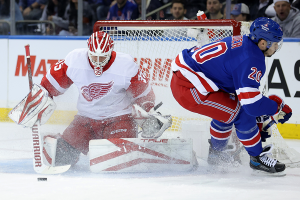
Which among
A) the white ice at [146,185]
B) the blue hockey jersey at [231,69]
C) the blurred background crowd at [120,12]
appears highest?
the blurred background crowd at [120,12]

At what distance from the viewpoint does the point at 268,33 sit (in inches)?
87.5

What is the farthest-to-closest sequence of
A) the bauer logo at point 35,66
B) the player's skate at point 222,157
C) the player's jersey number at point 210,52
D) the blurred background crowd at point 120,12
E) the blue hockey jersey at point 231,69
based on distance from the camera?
1. the bauer logo at point 35,66
2. the blurred background crowd at point 120,12
3. the player's skate at point 222,157
4. the player's jersey number at point 210,52
5. the blue hockey jersey at point 231,69

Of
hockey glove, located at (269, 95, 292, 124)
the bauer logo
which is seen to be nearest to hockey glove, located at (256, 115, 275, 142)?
hockey glove, located at (269, 95, 292, 124)

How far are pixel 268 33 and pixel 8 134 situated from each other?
8.51ft

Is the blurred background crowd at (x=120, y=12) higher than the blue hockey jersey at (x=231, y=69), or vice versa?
the blurred background crowd at (x=120, y=12)

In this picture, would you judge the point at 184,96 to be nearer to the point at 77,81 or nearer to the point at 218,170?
the point at 218,170

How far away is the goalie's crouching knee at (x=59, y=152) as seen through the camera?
8.50 ft

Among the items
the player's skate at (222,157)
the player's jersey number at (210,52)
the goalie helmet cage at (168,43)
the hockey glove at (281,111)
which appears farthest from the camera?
the goalie helmet cage at (168,43)

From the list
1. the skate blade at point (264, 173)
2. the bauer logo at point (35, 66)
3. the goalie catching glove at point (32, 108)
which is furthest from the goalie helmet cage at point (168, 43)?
the bauer logo at point (35, 66)

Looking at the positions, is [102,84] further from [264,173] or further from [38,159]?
[264,173]

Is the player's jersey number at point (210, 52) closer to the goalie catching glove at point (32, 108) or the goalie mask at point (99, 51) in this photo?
the goalie mask at point (99, 51)

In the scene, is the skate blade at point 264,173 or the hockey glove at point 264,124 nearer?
the skate blade at point 264,173

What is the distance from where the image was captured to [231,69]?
7.39ft

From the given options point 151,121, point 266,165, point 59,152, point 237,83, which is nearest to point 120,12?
point 151,121
